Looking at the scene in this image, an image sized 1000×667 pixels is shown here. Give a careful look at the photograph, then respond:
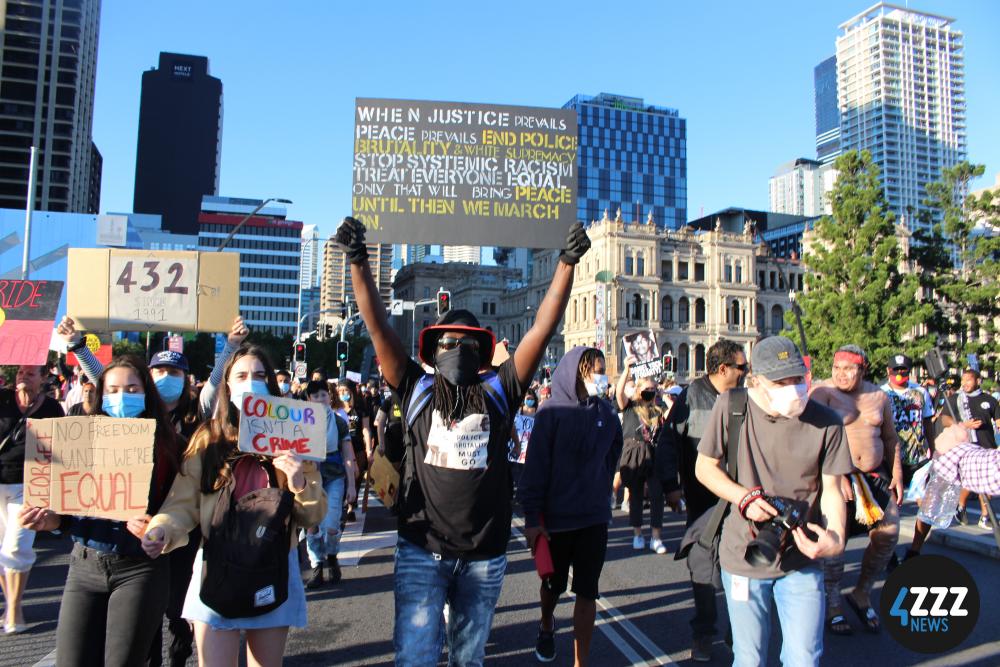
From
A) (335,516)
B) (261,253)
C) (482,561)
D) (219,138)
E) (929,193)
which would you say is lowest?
(335,516)

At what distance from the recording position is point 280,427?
3352 mm

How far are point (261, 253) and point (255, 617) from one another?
147604 mm

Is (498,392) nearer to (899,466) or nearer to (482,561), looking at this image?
(482,561)

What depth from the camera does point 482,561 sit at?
133 inches

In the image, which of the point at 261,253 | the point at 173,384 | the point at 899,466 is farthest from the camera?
the point at 261,253

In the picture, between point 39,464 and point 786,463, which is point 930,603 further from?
point 39,464

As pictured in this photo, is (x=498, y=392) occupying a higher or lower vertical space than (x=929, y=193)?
lower

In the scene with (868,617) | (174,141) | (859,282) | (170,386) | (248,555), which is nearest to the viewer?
(248,555)

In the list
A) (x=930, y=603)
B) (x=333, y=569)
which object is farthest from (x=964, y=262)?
(x=333, y=569)

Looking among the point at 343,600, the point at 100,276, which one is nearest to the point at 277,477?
the point at 343,600

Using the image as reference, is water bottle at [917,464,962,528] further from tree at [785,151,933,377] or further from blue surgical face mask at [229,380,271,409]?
tree at [785,151,933,377]

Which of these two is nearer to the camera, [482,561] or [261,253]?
[482,561]

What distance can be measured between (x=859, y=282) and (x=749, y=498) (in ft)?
97.5

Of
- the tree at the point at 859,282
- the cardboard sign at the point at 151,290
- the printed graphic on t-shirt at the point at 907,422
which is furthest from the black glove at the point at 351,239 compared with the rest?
the tree at the point at 859,282
